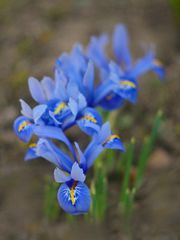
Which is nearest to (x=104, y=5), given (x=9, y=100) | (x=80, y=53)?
(x=9, y=100)

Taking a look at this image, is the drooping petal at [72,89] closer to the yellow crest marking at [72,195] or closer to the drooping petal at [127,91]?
the drooping petal at [127,91]

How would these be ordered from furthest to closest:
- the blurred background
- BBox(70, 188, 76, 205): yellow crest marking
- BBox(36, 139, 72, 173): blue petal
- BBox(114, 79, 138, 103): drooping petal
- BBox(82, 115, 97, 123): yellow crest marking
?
the blurred background
BBox(114, 79, 138, 103): drooping petal
BBox(82, 115, 97, 123): yellow crest marking
BBox(36, 139, 72, 173): blue petal
BBox(70, 188, 76, 205): yellow crest marking

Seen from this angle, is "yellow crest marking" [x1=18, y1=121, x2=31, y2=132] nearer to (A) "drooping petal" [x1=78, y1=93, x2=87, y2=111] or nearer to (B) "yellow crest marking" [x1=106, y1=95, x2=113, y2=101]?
(A) "drooping petal" [x1=78, y1=93, x2=87, y2=111]

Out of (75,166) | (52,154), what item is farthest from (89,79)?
(75,166)

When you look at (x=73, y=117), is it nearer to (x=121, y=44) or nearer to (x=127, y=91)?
(x=127, y=91)

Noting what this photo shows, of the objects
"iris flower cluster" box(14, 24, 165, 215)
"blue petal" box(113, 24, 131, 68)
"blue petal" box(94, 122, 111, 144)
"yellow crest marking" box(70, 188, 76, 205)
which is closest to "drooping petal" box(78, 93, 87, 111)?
"iris flower cluster" box(14, 24, 165, 215)

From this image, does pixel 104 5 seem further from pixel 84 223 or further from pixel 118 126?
pixel 84 223
